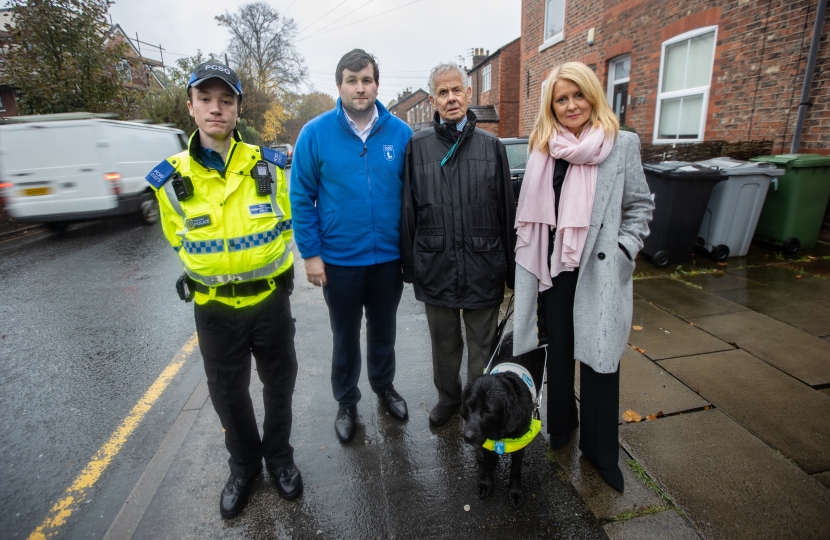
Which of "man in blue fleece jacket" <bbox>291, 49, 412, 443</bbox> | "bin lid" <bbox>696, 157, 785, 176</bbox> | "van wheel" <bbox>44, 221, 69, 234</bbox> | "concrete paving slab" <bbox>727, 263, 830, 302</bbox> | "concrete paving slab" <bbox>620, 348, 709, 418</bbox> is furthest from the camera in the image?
"van wheel" <bbox>44, 221, 69, 234</bbox>

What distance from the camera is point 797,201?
5.56 m

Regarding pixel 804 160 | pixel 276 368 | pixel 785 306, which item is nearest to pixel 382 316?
pixel 276 368

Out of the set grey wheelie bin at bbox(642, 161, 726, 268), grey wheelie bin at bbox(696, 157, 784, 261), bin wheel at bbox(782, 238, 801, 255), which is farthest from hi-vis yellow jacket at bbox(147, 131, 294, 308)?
bin wheel at bbox(782, 238, 801, 255)

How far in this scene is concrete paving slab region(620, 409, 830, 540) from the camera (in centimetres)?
199

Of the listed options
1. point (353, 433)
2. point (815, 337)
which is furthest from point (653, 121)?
point (353, 433)

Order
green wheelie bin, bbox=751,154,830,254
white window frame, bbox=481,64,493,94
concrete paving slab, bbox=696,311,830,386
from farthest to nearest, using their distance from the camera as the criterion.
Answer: white window frame, bbox=481,64,493,94, green wheelie bin, bbox=751,154,830,254, concrete paving slab, bbox=696,311,830,386

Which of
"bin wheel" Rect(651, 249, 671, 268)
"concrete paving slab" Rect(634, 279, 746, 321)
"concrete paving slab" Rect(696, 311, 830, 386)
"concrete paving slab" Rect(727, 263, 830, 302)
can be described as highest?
"bin wheel" Rect(651, 249, 671, 268)

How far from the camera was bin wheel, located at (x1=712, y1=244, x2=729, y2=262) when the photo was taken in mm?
5676

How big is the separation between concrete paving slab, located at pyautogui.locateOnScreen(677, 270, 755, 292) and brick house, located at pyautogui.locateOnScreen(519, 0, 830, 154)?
91.1 inches

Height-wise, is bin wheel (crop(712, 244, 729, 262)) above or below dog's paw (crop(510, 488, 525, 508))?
above

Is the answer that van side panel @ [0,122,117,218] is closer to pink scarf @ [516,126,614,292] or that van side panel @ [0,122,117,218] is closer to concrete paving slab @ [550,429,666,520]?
pink scarf @ [516,126,614,292]

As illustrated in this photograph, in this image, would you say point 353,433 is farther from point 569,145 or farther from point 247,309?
point 569,145

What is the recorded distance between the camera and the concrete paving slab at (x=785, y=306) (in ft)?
12.8

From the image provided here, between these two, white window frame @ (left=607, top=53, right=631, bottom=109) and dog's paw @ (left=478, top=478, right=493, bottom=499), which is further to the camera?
white window frame @ (left=607, top=53, right=631, bottom=109)
